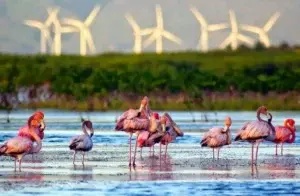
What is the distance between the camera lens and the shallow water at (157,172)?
2059cm

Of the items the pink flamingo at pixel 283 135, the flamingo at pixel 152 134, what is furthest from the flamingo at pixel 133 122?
the pink flamingo at pixel 283 135

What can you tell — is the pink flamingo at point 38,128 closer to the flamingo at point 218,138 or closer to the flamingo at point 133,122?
the flamingo at point 133,122

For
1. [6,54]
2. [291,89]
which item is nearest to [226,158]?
[291,89]

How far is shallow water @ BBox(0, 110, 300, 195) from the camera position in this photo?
67.6 ft

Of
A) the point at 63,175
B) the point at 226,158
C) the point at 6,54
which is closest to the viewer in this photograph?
the point at 63,175

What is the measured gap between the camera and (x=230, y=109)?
60.6 metres

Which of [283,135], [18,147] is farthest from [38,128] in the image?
[283,135]

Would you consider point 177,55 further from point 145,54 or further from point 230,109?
point 230,109

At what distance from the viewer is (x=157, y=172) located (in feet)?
77.3

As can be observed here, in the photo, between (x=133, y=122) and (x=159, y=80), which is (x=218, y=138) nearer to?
(x=133, y=122)

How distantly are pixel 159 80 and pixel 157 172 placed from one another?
Answer: 172 ft

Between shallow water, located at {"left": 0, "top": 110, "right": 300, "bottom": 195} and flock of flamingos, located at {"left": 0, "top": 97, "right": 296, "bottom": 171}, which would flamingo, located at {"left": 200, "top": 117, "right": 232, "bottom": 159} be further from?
shallow water, located at {"left": 0, "top": 110, "right": 300, "bottom": 195}

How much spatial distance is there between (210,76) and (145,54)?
953 inches

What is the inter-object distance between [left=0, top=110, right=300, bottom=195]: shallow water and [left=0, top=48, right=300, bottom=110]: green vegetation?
2484 centimetres
